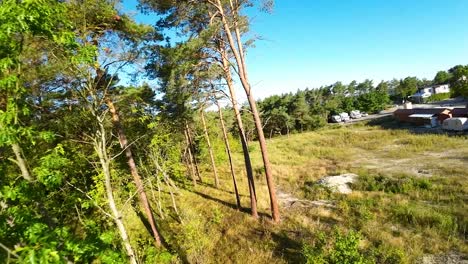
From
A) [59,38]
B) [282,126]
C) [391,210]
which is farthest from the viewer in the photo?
[282,126]

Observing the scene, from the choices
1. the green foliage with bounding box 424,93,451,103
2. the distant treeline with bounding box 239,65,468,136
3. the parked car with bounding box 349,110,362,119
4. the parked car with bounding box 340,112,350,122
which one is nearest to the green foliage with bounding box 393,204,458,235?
the distant treeline with bounding box 239,65,468,136

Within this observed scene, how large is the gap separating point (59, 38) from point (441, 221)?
13.4 m

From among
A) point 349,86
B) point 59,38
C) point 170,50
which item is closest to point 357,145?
point 170,50

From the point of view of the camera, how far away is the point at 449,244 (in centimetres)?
956

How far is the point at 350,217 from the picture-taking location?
1302 centimetres

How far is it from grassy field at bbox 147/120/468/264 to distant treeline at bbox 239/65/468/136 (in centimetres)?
2863

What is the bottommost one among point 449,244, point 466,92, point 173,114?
point 449,244

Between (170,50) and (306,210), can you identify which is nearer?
(170,50)

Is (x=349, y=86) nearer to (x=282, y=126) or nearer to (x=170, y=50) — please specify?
(x=282, y=126)

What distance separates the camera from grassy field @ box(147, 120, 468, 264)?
956cm

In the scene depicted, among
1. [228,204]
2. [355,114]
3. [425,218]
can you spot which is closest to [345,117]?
[355,114]

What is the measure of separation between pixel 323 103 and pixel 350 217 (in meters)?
61.2

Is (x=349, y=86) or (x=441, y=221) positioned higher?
(x=349, y=86)

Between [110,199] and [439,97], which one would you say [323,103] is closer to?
[439,97]
